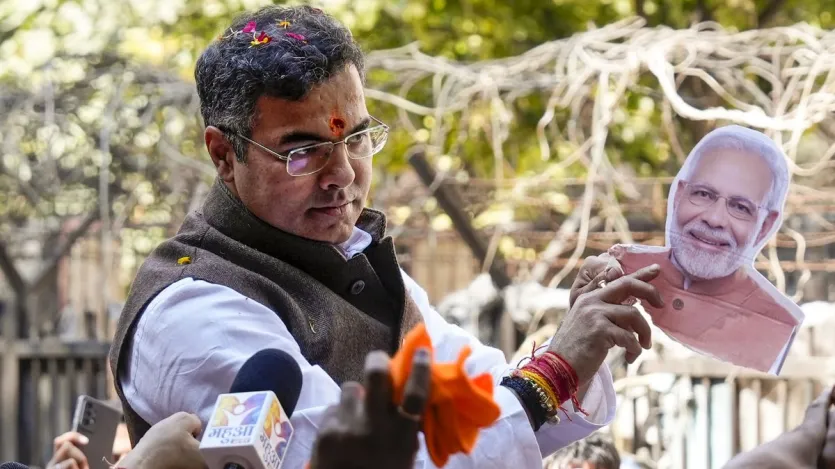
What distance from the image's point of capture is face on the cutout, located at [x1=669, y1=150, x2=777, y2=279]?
179 cm

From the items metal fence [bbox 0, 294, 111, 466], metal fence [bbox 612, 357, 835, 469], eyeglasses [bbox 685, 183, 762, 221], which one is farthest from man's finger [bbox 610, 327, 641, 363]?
metal fence [bbox 0, 294, 111, 466]

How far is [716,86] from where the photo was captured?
13.5ft

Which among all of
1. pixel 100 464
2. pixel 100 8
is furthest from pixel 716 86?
pixel 100 8

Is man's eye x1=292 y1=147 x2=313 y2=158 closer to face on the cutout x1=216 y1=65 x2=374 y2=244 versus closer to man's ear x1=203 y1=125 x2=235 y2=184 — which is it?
face on the cutout x1=216 y1=65 x2=374 y2=244

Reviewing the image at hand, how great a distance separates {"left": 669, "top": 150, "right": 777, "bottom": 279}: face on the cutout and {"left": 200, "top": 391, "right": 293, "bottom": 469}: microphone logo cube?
0.80 metres

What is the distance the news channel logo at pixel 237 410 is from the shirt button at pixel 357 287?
24.7 inches

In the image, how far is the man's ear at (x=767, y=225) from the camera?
5.95 ft

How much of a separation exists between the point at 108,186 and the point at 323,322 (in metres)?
4.58

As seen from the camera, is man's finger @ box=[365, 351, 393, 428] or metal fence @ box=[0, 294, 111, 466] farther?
metal fence @ box=[0, 294, 111, 466]

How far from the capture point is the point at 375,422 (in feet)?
3.35

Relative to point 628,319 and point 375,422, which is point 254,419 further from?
point 628,319

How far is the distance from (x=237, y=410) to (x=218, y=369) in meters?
0.40

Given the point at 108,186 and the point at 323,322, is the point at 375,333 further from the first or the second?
the point at 108,186

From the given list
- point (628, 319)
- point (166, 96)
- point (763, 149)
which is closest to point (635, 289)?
point (628, 319)
